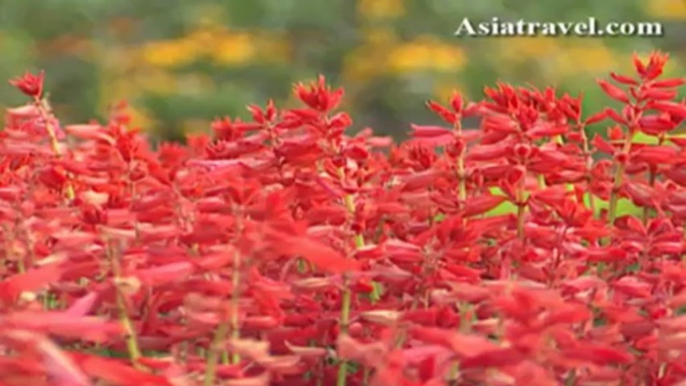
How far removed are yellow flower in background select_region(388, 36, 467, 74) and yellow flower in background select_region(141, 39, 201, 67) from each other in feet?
3.24

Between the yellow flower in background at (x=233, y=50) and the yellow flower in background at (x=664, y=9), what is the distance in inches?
74.4

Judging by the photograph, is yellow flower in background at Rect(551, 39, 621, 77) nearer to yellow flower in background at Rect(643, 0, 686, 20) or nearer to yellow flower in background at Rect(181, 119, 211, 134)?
yellow flower in background at Rect(643, 0, 686, 20)

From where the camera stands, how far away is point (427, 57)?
6973 millimetres

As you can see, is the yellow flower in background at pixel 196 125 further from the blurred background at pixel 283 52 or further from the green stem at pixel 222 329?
the green stem at pixel 222 329

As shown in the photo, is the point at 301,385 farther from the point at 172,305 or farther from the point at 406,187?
the point at 406,187

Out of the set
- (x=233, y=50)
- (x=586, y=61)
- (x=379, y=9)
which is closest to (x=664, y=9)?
(x=586, y=61)

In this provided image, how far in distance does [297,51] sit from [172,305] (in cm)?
620

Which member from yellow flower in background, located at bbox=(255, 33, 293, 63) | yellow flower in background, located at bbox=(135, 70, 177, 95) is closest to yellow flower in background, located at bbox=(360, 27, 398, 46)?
yellow flower in background, located at bbox=(255, 33, 293, 63)

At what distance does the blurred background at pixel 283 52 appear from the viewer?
680cm

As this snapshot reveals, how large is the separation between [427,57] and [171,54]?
4.15ft

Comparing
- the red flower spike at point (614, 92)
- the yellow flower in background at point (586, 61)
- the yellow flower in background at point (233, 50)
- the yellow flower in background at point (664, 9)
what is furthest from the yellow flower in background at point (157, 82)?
the red flower spike at point (614, 92)

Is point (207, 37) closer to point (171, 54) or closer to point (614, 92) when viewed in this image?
point (171, 54)

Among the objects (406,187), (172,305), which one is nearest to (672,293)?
(406,187)

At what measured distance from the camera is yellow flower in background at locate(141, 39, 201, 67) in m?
7.21
